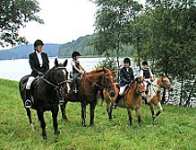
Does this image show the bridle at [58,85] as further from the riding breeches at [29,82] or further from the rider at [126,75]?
the rider at [126,75]

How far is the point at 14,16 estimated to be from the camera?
39625 mm

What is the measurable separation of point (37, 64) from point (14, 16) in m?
27.5

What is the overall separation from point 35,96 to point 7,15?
93.3 ft

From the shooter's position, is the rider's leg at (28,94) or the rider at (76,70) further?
the rider at (76,70)

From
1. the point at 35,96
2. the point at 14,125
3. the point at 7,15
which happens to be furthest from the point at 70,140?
the point at 7,15

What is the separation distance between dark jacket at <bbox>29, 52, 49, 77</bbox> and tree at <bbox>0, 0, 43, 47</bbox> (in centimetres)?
2633

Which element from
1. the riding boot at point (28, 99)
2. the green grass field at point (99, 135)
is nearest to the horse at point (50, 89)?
the riding boot at point (28, 99)

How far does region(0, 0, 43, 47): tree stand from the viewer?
39.2 metres

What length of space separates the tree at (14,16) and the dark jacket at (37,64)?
26330 millimetres

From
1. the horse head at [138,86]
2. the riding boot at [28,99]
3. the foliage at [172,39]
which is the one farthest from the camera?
the foliage at [172,39]

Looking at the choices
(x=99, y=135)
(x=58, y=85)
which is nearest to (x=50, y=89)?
(x=58, y=85)

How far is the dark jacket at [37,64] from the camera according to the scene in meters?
13.3

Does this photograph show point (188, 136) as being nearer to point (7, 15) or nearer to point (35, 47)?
point (35, 47)

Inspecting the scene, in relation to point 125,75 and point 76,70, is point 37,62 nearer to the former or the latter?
point 76,70
